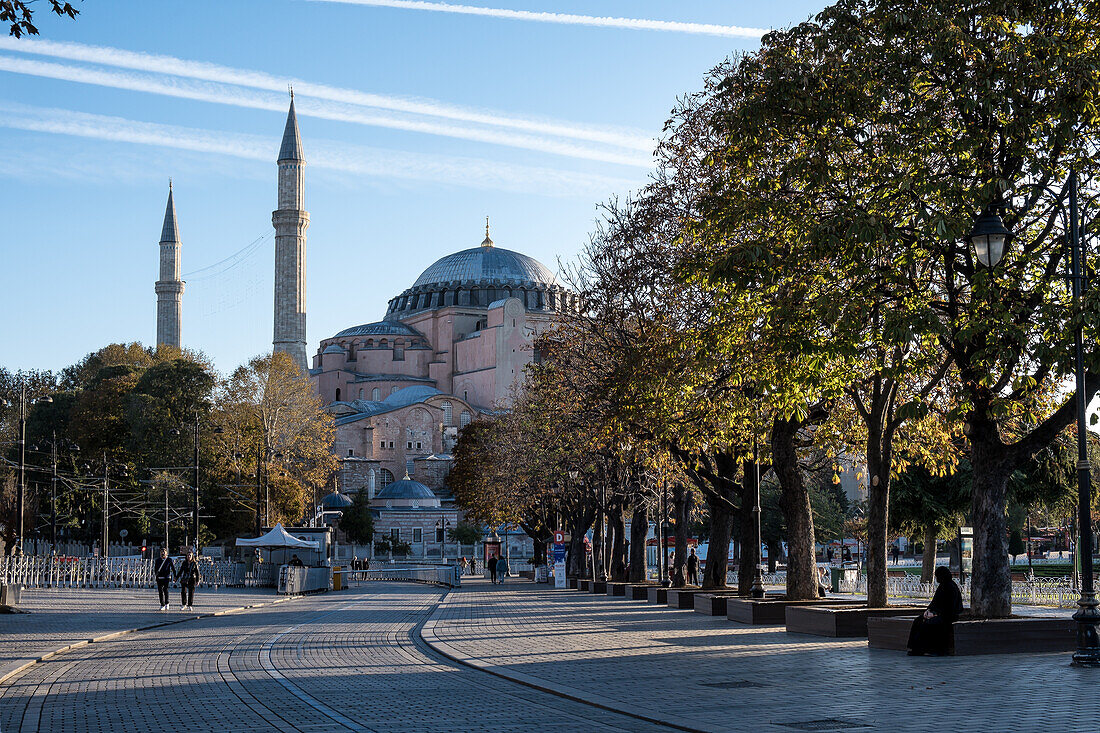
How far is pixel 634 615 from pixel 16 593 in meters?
14.2

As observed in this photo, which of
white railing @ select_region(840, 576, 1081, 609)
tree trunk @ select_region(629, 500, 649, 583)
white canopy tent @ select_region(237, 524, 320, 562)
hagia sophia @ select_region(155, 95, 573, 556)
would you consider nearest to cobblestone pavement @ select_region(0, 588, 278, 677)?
white canopy tent @ select_region(237, 524, 320, 562)

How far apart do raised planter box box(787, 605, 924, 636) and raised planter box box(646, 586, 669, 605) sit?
11.5m

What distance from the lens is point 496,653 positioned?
52.8 feet

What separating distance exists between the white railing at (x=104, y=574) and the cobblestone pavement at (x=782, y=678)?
27452 millimetres

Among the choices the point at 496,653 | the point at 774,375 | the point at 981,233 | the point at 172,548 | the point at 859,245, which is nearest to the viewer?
the point at 981,233

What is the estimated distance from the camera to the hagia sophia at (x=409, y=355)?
9794 centimetres

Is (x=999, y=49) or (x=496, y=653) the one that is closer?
(x=999, y=49)

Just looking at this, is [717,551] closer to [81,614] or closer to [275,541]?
[81,614]

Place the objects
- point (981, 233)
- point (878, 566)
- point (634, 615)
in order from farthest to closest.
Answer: point (634, 615), point (878, 566), point (981, 233)

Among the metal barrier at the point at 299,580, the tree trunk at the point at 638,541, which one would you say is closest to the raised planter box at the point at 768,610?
the tree trunk at the point at 638,541

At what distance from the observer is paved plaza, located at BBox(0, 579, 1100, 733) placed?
9.70m

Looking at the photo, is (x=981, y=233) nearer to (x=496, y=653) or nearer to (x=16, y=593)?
(x=496, y=653)

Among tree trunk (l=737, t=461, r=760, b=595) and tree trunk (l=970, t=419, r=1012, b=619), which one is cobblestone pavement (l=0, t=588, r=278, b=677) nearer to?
tree trunk (l=970, t=419, r=1012, b=619)

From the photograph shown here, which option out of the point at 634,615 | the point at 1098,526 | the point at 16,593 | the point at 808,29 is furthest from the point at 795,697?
the point at 1098,526
